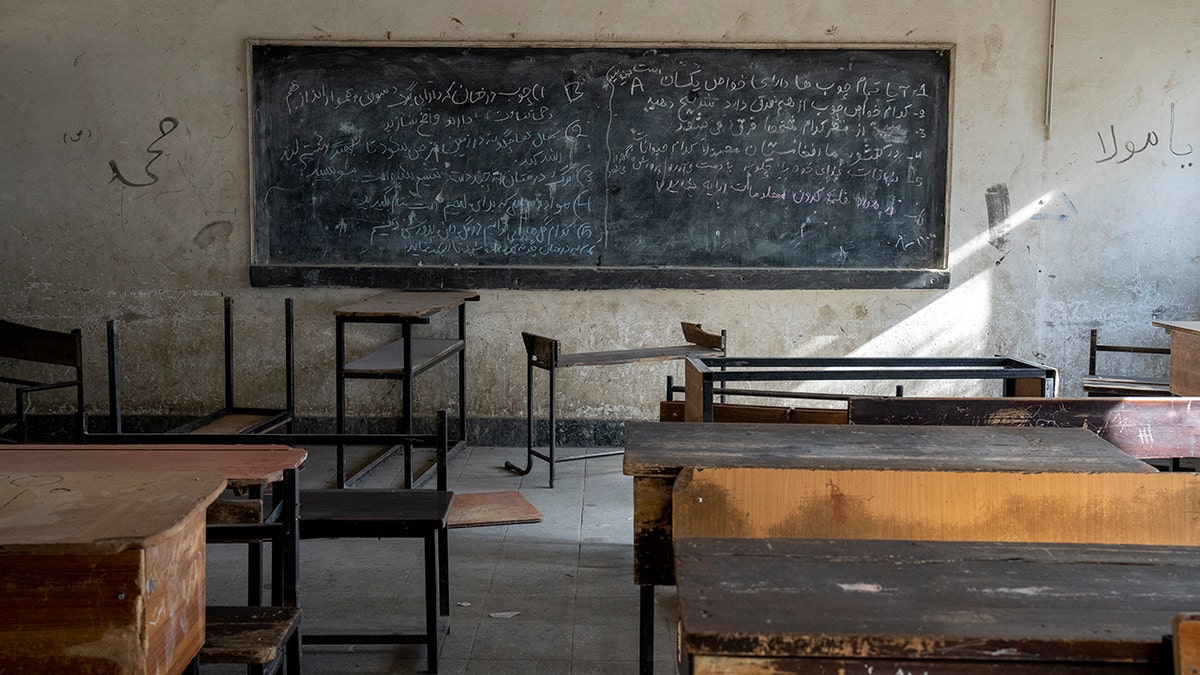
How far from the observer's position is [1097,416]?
9.44 ft

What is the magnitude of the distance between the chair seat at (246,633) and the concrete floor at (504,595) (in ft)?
2.17

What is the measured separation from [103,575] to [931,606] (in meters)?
1.13

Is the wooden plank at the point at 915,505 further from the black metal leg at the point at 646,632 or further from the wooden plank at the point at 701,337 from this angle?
the wooden plank at the point at 701,337

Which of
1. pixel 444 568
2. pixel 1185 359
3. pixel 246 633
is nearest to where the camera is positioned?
pixel 246 633

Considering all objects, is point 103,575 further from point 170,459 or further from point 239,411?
point 239,411

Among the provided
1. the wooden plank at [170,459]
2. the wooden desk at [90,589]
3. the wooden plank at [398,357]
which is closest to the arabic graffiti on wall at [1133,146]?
the wooden plank at [398,357]

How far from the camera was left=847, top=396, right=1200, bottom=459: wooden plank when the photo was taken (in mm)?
2877

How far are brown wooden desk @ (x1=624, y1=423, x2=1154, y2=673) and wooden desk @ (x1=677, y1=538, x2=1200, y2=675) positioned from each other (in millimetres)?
586

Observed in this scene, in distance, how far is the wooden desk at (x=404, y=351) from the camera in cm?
434

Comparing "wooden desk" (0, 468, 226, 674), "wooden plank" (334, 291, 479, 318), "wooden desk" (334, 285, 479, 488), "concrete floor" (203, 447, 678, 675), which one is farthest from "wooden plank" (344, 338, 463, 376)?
"wooden desk" (0, 468, 226, 674)

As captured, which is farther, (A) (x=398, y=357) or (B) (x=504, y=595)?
(A) (x=398, y=357)

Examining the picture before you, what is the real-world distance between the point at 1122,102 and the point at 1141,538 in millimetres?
3919

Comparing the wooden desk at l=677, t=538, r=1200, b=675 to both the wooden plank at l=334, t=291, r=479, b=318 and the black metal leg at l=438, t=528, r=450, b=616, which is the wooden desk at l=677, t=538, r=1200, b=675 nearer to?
the black metal leg at l=438, t=528, r=450, b=616

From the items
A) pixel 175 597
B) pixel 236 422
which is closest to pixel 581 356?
pixel 236 422
